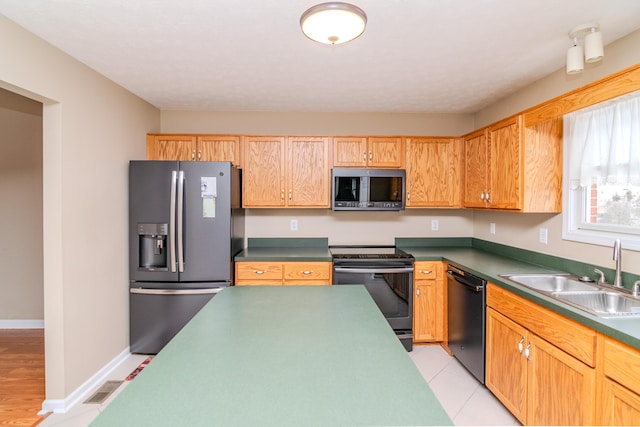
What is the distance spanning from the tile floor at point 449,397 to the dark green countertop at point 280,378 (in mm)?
1368

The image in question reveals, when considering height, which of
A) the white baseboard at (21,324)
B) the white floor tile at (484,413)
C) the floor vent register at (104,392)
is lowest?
the floor vent register at (104,392)

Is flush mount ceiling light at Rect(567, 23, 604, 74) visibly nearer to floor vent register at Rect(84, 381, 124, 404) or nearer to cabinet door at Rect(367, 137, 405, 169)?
cabinet door at Rect(367, 137, 405, 169)

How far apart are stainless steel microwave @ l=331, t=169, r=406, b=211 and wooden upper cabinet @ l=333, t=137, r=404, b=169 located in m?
0.16

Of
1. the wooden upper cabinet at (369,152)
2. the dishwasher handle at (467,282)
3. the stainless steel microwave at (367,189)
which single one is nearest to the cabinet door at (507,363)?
the dishwasher handle at (467,282)

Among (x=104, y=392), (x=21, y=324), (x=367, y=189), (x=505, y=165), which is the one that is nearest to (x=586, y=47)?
(x=505, y=165)

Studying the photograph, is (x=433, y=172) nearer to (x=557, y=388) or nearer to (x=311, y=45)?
(x=311, y=45)

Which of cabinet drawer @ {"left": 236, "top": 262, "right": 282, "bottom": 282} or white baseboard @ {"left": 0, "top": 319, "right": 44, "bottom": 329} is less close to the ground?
cabinet drawer @ {"left": 236, "top": 262, "right": 282, "bottom": 282}

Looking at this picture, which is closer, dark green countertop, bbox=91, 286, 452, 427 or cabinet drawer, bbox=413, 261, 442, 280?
dark green countertop, bbox=91, 286, 452, 427

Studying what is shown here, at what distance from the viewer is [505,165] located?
8.82 feet

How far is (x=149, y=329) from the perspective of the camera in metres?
3.02

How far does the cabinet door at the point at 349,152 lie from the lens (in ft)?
11.3

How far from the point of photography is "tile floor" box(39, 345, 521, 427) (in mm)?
2166

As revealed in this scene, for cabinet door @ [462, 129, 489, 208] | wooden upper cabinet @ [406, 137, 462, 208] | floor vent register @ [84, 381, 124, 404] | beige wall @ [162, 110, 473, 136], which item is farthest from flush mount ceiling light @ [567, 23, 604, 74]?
floor vent register @ [84, 381, 124, 404]

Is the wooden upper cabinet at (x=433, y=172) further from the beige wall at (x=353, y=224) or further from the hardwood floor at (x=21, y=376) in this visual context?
the hardwood floor at (x=21, y=376)
